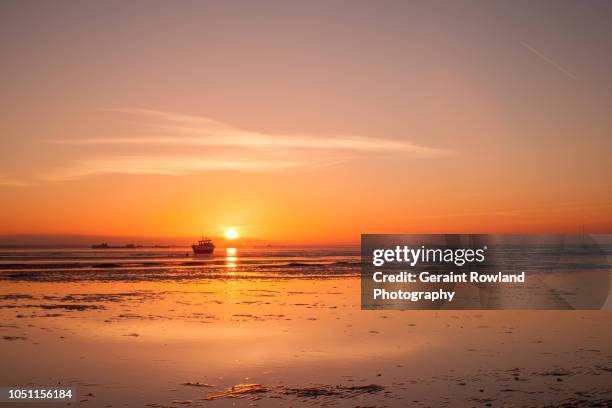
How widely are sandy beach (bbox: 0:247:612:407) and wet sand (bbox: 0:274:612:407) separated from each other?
0.15 feet

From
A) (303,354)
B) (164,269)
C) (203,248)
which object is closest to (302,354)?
(303,354)

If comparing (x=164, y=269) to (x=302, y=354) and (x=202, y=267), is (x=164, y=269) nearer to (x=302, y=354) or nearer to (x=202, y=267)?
(x=202, y=267)

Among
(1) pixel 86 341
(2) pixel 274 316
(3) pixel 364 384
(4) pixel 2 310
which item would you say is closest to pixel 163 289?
(4) pixel 2 310

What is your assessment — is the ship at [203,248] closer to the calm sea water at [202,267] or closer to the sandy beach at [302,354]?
the calm sea water at [202,267]

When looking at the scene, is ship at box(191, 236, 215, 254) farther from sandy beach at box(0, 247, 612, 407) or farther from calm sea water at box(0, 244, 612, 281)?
sandy beach at box(0, 247, 612, 407)

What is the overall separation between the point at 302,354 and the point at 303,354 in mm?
29

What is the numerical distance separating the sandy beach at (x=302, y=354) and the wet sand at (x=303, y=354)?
0.15 ft

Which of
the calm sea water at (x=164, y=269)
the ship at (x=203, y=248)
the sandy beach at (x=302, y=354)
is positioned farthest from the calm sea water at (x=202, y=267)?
the ship at (x=203, y=248)

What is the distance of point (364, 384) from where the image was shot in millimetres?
13766

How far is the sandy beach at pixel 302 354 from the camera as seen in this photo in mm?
12883

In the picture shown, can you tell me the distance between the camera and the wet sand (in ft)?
42.2

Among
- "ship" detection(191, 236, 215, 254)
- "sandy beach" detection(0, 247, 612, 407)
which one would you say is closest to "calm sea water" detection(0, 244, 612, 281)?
"sandy beach" detection(0, 247, 612, 407)

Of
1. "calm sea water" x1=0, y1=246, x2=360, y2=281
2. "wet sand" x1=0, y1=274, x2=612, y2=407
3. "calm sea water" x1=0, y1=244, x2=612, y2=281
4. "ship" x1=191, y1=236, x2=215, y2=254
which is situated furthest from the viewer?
"ship" x1=191, y1=236, x2=215, y2=254

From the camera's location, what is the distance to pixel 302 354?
17.3 metres
